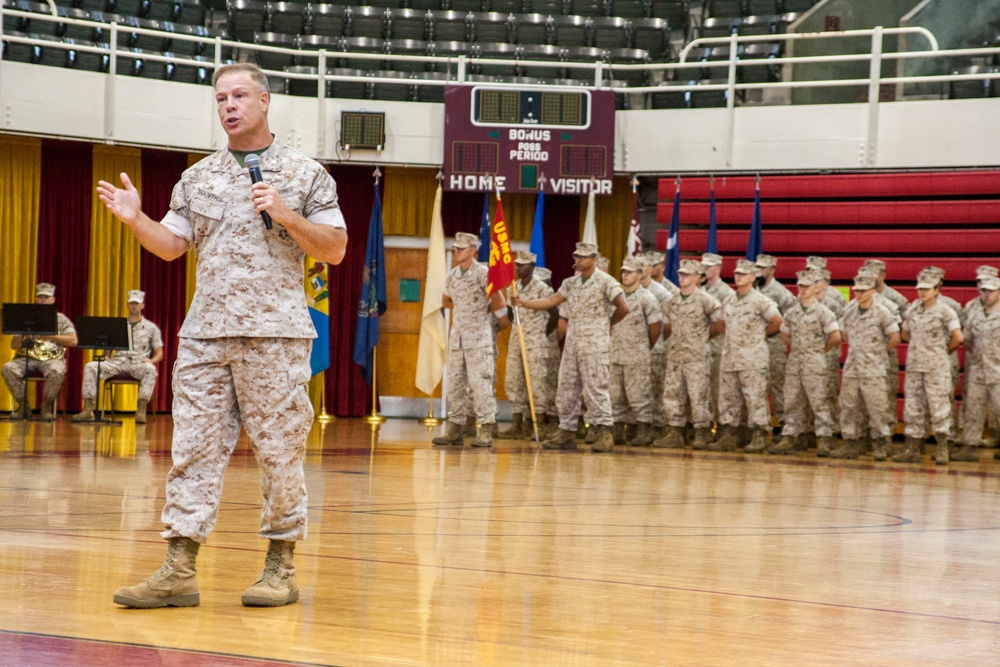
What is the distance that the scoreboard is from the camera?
12.3 meters

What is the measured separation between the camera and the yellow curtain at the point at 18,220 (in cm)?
1233

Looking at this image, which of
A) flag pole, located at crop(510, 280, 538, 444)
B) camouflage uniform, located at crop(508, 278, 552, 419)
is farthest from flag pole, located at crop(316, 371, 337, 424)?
flag pole, located at crop(510, 280, 538, 444)

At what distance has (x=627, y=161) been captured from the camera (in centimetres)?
1265

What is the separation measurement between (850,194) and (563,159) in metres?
2.78

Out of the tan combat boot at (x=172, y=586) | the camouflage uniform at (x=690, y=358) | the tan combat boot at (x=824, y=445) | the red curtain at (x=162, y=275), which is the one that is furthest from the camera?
the red curtain at (x=162, y=275)

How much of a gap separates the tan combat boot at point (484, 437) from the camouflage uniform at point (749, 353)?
2.12 meters

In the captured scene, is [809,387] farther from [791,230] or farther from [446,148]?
[446,148]

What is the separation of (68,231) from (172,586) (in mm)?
10228

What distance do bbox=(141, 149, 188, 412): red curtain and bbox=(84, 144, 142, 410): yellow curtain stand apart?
0.12 metres

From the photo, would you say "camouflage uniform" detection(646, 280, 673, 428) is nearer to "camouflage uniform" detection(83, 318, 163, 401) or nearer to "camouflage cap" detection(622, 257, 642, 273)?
"camouflage cap" detection(622, 257, 642, 273)

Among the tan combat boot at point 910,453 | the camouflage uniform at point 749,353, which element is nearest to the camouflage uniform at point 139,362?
the camouflage uniform at point 749,353

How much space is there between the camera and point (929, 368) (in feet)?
32.4

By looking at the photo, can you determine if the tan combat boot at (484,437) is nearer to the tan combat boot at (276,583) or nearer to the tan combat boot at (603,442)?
the tan combat boot at (603,442)

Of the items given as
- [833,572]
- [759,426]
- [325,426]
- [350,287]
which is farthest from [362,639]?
[350,287]
